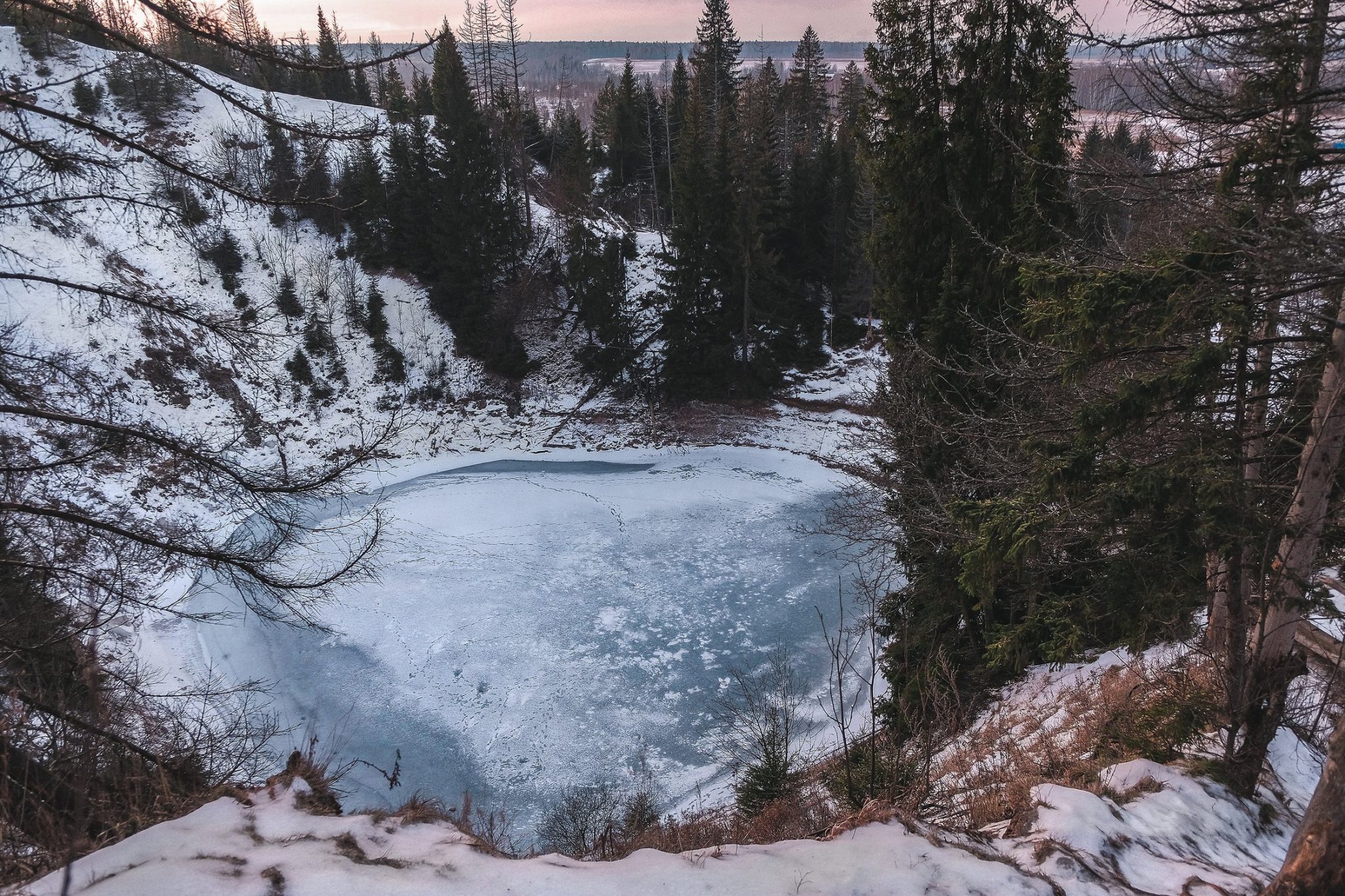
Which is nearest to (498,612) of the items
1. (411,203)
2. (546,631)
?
(546,631)

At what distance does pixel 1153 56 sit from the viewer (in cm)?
437

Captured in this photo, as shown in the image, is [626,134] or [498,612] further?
[626,134]

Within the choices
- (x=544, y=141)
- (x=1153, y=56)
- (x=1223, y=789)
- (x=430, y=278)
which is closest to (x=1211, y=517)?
(x=1223, y=789)

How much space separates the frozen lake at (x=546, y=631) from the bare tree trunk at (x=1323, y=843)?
7901 mm

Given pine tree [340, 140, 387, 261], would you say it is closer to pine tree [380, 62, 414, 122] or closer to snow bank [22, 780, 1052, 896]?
pine tree [380, 62, 414, 122]

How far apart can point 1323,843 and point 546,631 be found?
42.2ft

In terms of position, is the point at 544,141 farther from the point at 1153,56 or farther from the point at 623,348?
the point at 1153,56

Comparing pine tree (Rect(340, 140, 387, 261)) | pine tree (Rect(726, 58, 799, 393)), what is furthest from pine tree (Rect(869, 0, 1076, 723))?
pine tree (Rect(340, 140, 387, 261))

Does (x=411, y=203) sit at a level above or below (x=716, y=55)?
below

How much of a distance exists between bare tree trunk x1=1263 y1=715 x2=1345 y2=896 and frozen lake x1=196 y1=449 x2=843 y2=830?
7901 millimetres

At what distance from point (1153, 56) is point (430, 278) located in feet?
103

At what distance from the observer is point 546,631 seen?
47.5ft

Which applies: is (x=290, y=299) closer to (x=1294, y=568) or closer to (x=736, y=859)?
(x=736, y=859)

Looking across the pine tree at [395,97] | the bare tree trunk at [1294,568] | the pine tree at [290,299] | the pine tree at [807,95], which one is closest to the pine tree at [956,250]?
the bare tree trunk at [1294,568]
